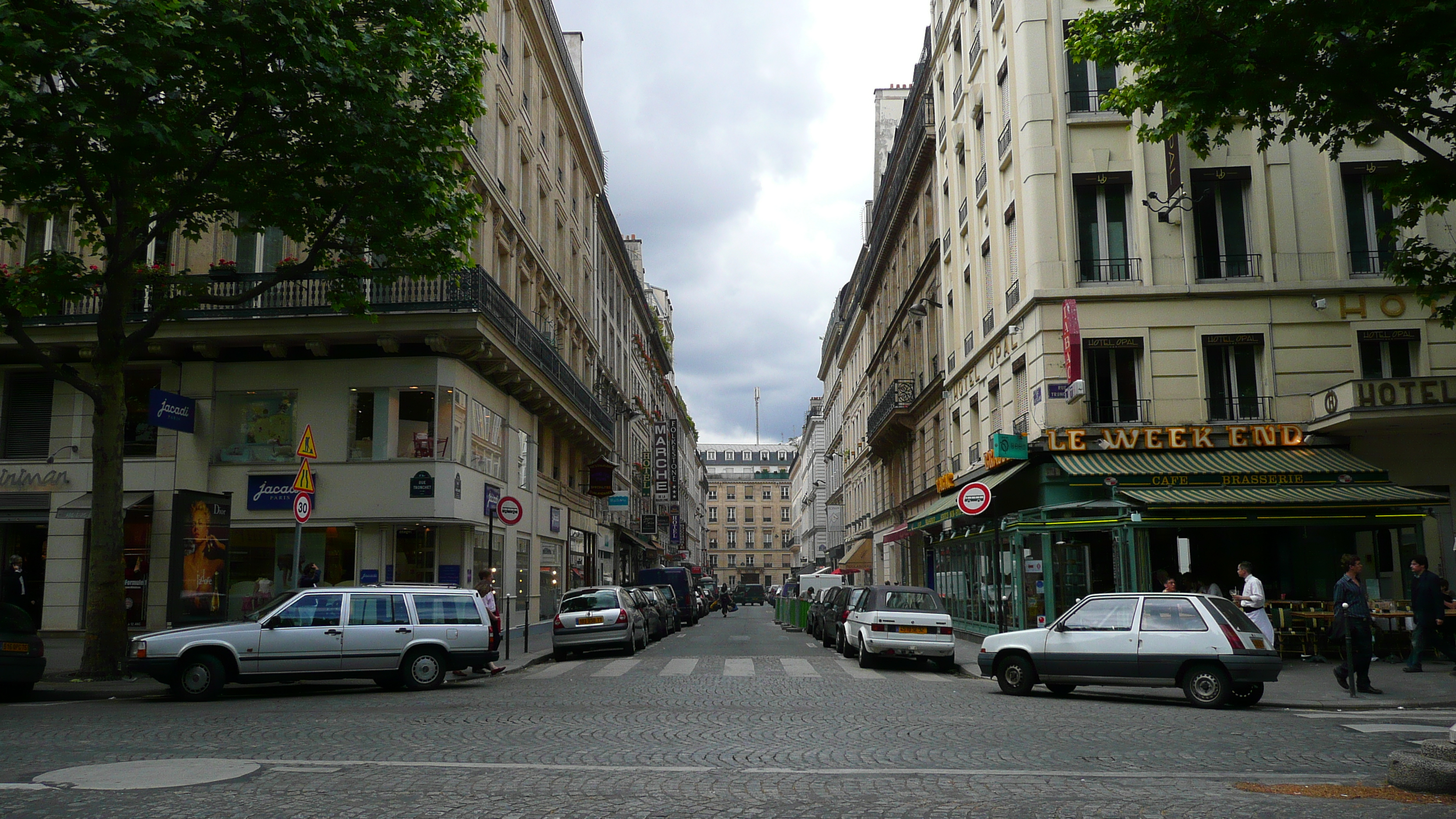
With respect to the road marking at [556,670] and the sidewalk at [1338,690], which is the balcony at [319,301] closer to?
the road marking at [556,670]

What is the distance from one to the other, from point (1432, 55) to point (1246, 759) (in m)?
8.78

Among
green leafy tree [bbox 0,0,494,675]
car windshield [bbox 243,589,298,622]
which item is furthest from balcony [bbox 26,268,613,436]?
car windshield [bbox 243,589,298,622]

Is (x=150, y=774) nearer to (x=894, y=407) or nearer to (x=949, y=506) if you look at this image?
(x=949, y=506)

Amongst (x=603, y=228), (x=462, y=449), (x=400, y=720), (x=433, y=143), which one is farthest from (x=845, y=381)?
(x=400, y=720)

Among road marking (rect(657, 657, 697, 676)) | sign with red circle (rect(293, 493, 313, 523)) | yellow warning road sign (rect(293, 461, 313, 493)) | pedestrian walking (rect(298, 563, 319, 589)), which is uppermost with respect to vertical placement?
yellow warning road sign (rect(293, 461, 313, 493))

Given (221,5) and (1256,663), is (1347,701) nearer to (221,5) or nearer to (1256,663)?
(1256,663)

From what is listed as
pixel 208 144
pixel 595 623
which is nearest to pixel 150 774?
pixel 208 144

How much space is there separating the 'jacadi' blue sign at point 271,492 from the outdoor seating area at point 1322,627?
1965cm

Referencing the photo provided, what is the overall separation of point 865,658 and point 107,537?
479 inches

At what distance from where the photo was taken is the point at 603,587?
23.0 meters

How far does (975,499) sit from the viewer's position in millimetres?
19344

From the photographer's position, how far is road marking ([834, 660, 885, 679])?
1706cm

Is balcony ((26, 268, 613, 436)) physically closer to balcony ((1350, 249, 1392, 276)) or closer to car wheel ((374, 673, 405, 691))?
car wheel ((374, 673, 405, 691))

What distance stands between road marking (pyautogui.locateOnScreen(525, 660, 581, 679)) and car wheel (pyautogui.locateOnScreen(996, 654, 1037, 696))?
725 cm
